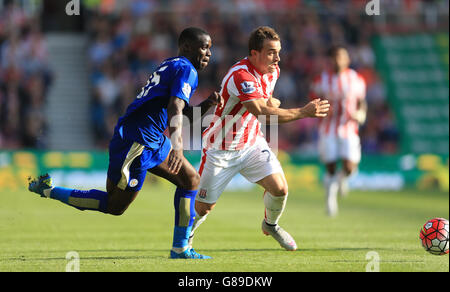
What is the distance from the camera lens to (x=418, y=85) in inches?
992

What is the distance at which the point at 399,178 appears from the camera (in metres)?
19.9

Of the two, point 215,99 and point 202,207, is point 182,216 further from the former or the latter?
point 215,99

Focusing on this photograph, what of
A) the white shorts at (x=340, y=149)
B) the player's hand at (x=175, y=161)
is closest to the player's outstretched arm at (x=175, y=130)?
the player's hand at (x=175, y=161)

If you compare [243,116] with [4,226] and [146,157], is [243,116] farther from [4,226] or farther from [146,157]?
[4,226]

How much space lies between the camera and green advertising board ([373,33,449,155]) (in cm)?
2336

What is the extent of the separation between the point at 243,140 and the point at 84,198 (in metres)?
1.76

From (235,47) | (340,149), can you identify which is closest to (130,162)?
(340,149)

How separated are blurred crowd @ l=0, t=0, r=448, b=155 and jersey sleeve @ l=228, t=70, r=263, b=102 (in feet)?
43.0

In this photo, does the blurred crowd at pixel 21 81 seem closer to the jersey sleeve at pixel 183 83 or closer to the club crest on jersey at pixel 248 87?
the club crest on jersey at pixel 248 87

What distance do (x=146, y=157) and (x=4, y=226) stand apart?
4.22 meters

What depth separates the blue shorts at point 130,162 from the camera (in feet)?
23.7

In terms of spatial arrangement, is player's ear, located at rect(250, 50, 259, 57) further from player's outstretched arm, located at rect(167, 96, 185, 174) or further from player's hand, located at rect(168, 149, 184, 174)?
player's hand, located at rect(168, 149, 184, 174)

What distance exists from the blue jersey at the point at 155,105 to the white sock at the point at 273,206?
1.50 m

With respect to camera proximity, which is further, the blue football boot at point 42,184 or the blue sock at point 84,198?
the blue football boot at point 42,184
